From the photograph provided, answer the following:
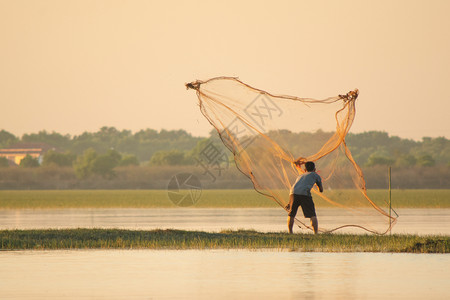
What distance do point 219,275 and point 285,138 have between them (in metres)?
8.29

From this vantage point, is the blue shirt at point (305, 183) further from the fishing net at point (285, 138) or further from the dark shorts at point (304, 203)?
the fishing net at point (285, 138)

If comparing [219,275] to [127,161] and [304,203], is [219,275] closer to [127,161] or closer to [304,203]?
[304,203]

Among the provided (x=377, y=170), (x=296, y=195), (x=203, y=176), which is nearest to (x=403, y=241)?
(x=296, y=195)

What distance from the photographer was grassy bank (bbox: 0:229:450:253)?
17.7 meters

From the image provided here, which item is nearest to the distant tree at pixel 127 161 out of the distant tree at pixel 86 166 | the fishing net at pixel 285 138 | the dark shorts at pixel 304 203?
the distant tree at pixel 86 166

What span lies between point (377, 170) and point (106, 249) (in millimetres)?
100343

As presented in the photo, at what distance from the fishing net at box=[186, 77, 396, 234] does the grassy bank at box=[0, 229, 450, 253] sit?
1.44 m

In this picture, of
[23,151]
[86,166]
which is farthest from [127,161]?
[23,151]

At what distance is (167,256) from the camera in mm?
16484

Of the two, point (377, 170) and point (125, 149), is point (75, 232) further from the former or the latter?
point (125, 149)

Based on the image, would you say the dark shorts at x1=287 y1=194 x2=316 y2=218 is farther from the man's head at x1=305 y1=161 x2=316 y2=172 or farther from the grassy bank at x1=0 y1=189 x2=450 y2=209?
the grassy bank at x1=0 y1=189 x2=450 y2=209

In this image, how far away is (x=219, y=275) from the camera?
44.0ft

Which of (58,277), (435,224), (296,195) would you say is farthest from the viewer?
(435,224)

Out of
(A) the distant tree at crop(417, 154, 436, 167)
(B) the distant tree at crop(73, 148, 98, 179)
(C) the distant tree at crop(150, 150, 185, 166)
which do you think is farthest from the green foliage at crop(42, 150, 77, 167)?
(A) the distant tree at crop(417, 154, 436, 167)
